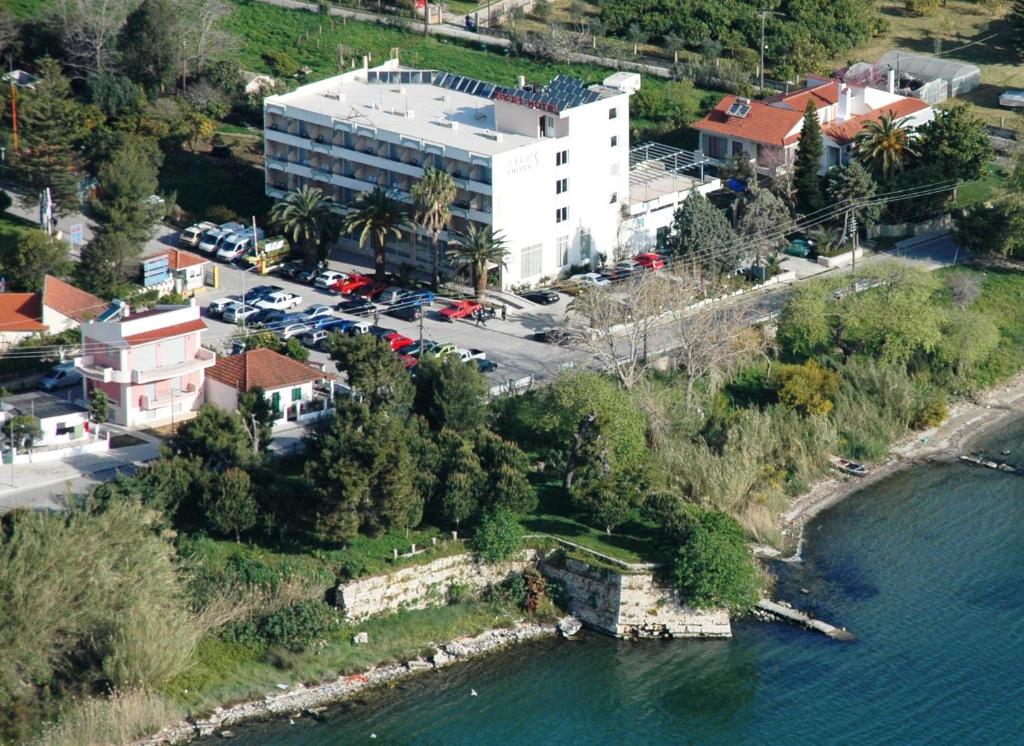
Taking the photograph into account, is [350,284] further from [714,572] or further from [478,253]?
[714,572]

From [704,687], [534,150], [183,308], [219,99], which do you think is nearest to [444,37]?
[219,99]

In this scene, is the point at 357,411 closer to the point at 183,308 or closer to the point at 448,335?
the point at 183,308

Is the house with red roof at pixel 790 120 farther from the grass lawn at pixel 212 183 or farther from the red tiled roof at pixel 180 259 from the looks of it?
the red tiled roof at pixel 180 259

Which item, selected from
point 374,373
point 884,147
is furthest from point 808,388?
point 884,147

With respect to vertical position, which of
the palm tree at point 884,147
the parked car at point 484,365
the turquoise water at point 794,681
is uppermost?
the palm tree at point 884,147

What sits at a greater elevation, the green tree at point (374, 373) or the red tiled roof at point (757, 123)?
the red tiled roof at point (757, 123)

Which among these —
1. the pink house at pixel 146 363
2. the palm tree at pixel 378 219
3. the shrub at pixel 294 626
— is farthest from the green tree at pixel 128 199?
the shrub at pixel 294 626

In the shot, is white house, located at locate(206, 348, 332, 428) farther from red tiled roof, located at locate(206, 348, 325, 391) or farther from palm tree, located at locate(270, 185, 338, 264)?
palm tree, located at locate(270, 185, 338, 264)
